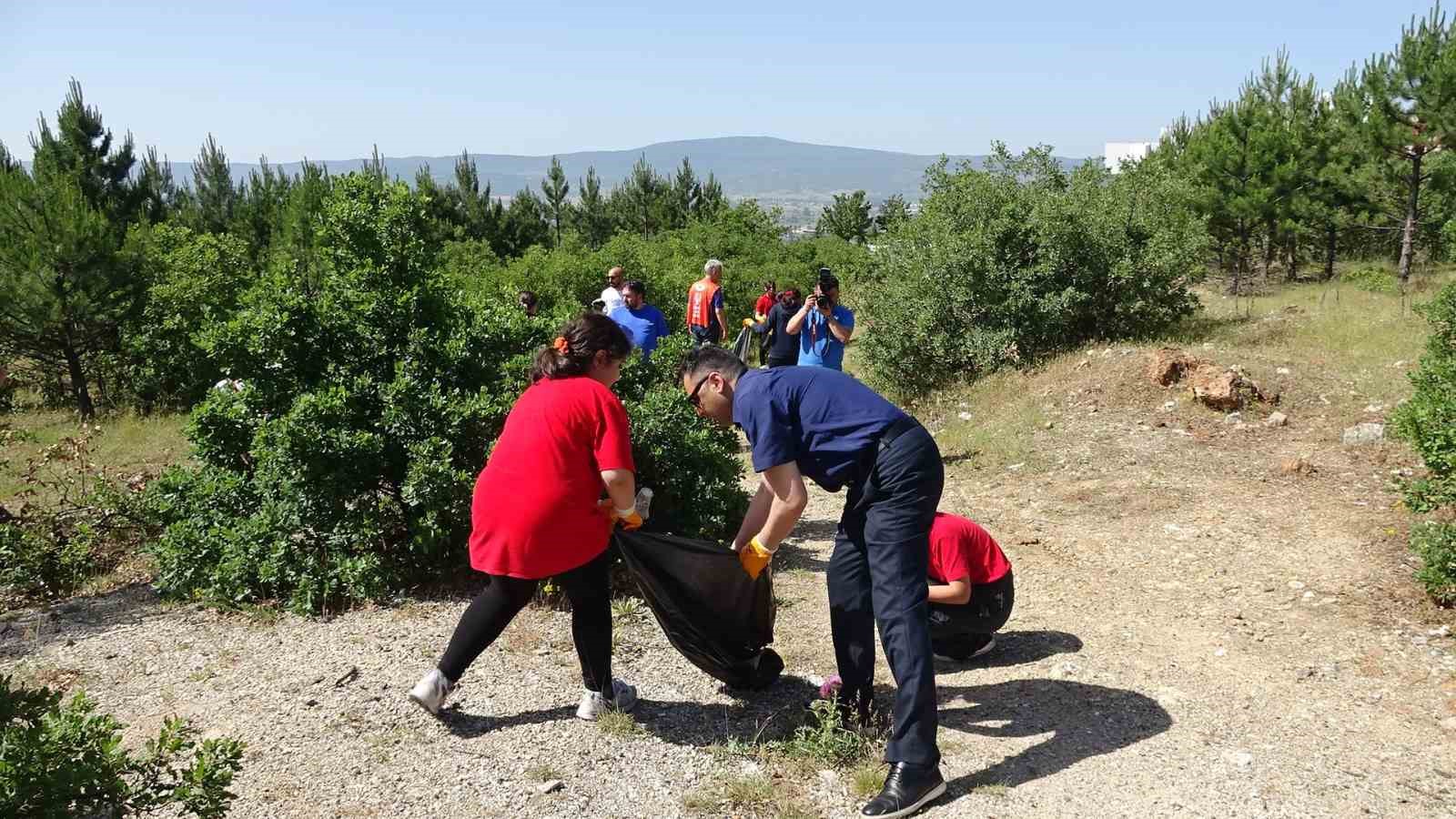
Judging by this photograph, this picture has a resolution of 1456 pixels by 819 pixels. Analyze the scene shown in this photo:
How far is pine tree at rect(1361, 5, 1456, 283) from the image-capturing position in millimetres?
17172

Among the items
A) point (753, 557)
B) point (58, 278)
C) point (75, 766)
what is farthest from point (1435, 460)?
point (58, 278)

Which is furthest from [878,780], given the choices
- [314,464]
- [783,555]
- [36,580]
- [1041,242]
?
[1041,242]

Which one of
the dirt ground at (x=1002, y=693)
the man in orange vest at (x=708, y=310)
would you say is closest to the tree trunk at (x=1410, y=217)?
the man in orange vest at (x=708, y=310)

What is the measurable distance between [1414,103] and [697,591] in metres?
20.3

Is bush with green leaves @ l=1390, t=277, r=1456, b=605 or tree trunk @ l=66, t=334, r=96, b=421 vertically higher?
bush with green leaves @ l=1390, t=277, r=1456, b=605

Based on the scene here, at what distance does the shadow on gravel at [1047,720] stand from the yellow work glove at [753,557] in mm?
1022

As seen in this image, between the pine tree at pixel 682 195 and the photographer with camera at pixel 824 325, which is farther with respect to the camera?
the pine tree at pixel 682 195

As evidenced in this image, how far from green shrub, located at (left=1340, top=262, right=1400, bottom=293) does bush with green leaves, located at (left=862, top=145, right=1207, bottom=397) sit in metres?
8.52

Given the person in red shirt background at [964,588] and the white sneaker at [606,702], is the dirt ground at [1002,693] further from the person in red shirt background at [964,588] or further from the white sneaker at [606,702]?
the person in red shirt background at [964,588]

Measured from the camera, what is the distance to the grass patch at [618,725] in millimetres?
3814

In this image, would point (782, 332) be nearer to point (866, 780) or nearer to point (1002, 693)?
point (1002, 693)

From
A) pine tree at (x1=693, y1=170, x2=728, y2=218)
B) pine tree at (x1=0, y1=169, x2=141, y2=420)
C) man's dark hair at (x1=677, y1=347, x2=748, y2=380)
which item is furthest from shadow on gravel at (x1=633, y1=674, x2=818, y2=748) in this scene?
pine tree at (x1=693, y1=170, x2=728, y2=218)

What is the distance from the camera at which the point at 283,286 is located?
5551mm

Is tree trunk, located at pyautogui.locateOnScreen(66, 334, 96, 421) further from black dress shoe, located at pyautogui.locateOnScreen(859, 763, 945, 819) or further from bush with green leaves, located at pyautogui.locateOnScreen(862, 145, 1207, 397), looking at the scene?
black dress shoe, located at pyautogui.locateOnScreen(859, 763, 945, 819)
